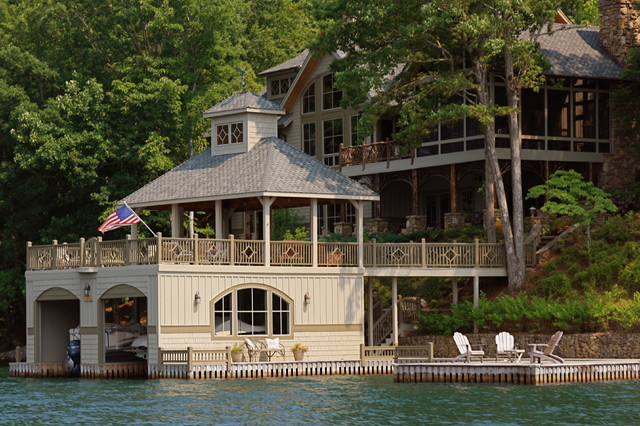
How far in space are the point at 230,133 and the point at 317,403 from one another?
1560 cm

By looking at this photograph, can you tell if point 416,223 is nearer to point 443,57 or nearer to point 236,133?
point 443,57

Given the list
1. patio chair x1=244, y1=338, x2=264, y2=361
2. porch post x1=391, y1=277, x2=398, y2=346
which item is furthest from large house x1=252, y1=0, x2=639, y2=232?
patio chair x1=244, y1=338, x2=264, y2=361

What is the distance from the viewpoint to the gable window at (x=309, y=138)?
62531 millimetres

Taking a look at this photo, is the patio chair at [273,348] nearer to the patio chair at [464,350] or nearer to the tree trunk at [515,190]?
the patio chair at [464,350]

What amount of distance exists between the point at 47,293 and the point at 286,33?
3995cm

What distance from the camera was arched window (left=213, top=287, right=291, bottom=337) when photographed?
4203cm

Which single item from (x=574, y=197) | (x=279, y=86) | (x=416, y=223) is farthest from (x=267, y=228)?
(x=279, y=86)

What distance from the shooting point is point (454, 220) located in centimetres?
5244

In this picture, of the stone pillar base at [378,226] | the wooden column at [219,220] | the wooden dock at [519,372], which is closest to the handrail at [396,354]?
the wooden dock at [519,372]

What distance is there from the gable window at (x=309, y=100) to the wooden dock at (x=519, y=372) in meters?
25.3

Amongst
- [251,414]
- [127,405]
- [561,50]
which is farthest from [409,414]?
[561,50]

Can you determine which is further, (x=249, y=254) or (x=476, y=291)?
(x=476, y=291)

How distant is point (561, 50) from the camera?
54125 millimetres

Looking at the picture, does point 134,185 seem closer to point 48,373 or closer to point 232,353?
point 48,373
